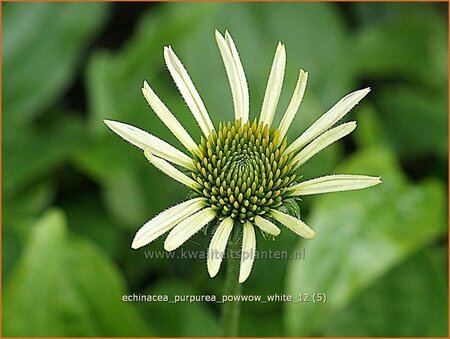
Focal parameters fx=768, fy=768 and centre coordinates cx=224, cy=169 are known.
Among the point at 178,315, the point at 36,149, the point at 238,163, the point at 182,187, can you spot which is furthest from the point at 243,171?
the point at 36,149

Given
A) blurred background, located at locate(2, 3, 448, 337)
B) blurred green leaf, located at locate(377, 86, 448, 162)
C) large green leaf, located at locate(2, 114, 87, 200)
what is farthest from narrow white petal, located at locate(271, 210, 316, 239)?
blurred green leaf, located at locate(377, 86, 448, 162)

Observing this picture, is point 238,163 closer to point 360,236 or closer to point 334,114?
point 334,114

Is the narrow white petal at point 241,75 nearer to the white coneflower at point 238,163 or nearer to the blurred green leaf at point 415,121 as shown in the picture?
the white coneflower at point 238,163

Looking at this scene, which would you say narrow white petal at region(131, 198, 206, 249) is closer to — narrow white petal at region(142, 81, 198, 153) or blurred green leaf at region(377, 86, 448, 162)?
narrow white petal at region(142, 81, 198, 153)

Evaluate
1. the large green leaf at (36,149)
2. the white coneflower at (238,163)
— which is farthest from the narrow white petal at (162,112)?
the large green leaf at (36,149)

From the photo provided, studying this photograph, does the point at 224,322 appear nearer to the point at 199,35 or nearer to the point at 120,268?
the point at 120,268

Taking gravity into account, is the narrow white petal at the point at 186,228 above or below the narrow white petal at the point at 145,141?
below

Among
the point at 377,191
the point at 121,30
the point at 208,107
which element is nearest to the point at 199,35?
the point at 208,107
